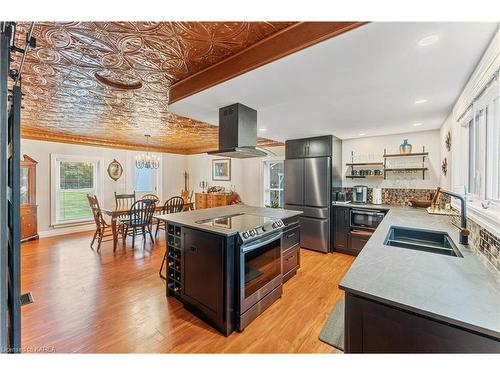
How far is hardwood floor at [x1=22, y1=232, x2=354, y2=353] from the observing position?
184 centimetres

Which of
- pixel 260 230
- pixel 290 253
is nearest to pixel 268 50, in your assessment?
pixel 260 230

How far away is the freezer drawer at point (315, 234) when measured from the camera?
4.09 meters

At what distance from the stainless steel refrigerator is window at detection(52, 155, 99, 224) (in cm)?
508

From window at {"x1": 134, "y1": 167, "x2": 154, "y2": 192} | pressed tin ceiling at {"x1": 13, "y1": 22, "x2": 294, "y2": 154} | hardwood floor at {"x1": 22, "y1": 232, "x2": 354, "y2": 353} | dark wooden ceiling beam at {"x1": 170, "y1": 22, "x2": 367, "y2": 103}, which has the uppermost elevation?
pressed tin ceiling at {"x1": 13, "y1": 22, "x2": 294, "y2": 154}

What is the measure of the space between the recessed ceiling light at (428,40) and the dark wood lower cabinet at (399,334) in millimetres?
1466

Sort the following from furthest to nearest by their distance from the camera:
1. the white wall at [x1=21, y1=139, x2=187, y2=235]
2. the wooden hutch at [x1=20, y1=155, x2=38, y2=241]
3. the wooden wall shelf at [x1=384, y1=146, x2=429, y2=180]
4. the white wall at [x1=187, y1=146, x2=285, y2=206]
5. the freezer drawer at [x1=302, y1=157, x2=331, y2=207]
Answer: the white wall at [x1=187, y1=146, x2=285, y2=206] < the white wall at [x1=21, y1=139, x2=187, y2=235] < the wooden hutch at [x1=20, y1=155, x2=38, y2=241] < the freezer drawer at [x1=302, y1=157, x2=331, y2=207] < the wooden wall shelf at [x1=384, y1=146, x2=429, y2=180]

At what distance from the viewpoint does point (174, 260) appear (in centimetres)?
252

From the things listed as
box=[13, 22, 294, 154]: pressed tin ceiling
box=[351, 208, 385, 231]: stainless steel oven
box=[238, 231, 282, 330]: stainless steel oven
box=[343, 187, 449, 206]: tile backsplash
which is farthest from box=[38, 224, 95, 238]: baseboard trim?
box=[343, 187, 449, 206]: tile backsplash

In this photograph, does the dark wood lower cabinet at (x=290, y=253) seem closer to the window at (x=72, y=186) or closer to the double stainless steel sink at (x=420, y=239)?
the double stainless steel sink at (x=420, y=239)

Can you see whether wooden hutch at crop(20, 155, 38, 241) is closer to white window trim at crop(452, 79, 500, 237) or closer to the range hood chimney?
the range hood chimney

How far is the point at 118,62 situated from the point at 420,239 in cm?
329

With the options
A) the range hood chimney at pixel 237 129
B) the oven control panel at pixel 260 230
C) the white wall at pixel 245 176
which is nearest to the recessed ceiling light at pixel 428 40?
the range hood chimney at pixel 237 129

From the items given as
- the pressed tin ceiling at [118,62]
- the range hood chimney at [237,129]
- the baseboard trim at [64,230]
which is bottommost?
the baseboard trim at [64,230]

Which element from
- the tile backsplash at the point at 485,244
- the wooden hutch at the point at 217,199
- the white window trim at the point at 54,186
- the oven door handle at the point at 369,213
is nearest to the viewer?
the tile backsplash at the point at 485,244
